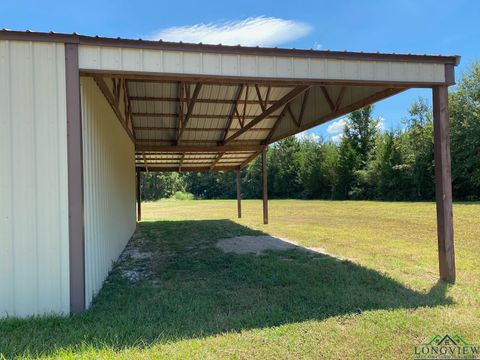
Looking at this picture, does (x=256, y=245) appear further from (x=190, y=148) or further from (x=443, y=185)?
(x=190, y=148)

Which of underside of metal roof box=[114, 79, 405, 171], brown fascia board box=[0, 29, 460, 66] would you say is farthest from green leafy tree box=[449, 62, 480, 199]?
brown fascia board box=[0, 29, 460, 66]

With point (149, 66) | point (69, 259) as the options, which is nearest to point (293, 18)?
point (149, 66)

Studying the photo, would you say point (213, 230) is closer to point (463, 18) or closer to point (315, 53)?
point (315, 53)

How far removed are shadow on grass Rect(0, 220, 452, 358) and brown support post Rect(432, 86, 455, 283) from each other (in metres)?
0.41

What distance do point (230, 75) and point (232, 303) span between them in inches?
105

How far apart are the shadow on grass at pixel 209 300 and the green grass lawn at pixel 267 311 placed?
1cm

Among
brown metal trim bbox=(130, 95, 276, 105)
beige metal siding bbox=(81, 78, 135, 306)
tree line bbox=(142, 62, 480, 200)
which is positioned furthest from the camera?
tree line bbox=(142, 62, 480, 200)

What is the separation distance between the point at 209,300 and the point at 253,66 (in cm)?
284

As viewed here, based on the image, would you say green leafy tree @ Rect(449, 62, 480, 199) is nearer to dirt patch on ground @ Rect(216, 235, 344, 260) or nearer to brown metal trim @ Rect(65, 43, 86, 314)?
dirt patch on ground @ Rect(216, 235, 344, 260)

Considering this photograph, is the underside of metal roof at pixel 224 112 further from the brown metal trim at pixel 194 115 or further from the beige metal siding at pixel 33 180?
the beige metal siding at pixel 33 180

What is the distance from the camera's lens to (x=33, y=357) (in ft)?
8.72

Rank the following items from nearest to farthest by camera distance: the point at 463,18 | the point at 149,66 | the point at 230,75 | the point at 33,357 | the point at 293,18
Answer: the point at 33,357 → the point at 149,66 → the point at 230,75 → the point at 463,18 → the point at 293,18

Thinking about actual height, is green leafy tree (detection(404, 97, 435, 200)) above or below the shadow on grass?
above

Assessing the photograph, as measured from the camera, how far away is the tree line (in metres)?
24.0
